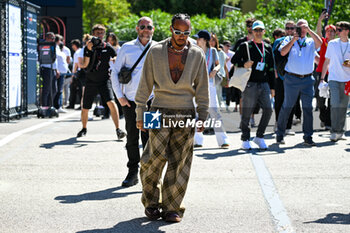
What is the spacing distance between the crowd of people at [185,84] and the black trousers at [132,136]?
11 millimetres

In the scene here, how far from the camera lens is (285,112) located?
1109cm

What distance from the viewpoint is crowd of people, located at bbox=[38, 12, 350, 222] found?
19.3 ft

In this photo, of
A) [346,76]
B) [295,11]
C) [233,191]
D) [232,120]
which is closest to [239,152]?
[346,76]

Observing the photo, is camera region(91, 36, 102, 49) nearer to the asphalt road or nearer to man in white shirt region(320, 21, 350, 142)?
the asphalt road

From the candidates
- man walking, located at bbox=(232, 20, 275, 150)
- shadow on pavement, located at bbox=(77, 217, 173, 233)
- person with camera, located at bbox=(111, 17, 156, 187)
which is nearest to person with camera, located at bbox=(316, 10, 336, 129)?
man walking, located at bbox=(232, 20, 275, 150)

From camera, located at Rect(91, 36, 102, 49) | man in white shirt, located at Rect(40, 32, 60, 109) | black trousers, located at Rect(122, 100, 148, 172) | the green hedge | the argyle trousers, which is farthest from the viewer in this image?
the green hedge

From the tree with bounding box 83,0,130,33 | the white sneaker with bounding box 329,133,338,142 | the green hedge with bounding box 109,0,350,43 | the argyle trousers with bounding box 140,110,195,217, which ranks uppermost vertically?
the tree with bounding box 83,0,130,33

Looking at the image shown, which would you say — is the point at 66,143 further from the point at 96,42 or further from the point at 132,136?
the point at 132,136

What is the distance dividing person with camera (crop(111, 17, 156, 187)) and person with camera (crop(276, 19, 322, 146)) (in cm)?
382

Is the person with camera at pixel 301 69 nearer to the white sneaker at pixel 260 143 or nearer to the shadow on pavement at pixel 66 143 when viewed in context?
the white sneaker at pixel 260 143

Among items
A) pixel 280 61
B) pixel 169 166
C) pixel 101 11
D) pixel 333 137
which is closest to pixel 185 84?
pixel 169 166

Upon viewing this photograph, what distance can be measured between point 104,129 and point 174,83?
790 centimetres

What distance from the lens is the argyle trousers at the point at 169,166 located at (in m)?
5.92

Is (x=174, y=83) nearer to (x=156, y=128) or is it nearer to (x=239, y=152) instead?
(x=156, y=128)
